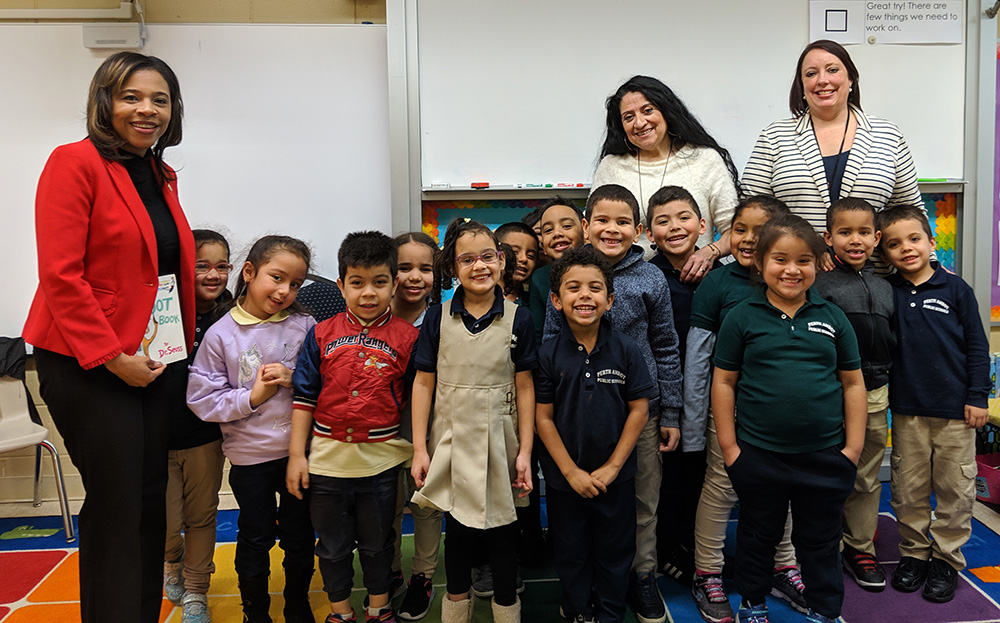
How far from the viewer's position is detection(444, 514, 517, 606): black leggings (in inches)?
69.3

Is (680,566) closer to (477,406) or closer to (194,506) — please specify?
(477,406)

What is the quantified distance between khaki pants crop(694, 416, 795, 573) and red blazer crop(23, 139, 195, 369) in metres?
1.63

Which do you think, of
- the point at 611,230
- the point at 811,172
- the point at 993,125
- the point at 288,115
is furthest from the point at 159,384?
the point at 993,125

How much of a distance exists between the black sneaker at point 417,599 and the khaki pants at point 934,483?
156cm

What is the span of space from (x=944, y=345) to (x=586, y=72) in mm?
1677

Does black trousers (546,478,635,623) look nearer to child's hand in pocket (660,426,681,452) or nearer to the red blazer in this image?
child's hand in pocket (660,426,681,452)

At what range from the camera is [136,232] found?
1507mm

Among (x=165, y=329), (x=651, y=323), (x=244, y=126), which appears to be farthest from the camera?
(x=244, y=126)

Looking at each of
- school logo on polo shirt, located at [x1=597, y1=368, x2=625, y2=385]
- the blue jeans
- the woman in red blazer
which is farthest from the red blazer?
school logo on polo shirt, located at [x1=597, y1=368, x2=625, y2=385]

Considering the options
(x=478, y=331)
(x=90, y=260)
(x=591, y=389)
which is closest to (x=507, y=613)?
(x=591, y=389)

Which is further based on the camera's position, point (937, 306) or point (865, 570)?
point (865, 570)

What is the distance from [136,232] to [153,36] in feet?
5.24

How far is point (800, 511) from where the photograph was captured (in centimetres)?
173

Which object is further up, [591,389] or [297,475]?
[591,389]
